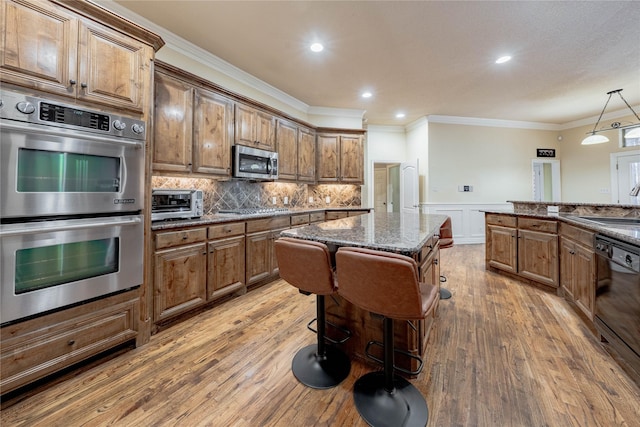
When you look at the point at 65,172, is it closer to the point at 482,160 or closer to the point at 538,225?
the point at 538,225

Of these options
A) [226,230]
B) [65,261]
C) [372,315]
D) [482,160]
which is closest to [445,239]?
[372,315]

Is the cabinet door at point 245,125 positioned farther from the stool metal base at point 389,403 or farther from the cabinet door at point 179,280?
the stool metal base at point 389,403

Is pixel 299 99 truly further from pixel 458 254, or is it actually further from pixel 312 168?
pixel 458 254

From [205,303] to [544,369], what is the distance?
2729mm

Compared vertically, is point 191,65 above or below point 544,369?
above

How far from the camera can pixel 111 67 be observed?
5.86 ft

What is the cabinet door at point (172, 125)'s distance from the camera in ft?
7.98

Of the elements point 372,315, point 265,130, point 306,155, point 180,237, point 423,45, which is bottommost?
point 372,315

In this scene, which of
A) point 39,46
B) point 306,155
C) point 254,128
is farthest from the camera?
point 306,155

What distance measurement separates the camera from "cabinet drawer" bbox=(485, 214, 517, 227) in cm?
338

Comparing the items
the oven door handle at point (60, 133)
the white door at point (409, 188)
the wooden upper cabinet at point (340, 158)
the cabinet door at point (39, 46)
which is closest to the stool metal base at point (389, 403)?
the oven door handle at point (60, 133)

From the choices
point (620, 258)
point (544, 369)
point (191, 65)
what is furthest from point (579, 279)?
point (191, 65)

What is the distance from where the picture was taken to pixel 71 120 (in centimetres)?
159

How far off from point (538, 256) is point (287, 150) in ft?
12.0
